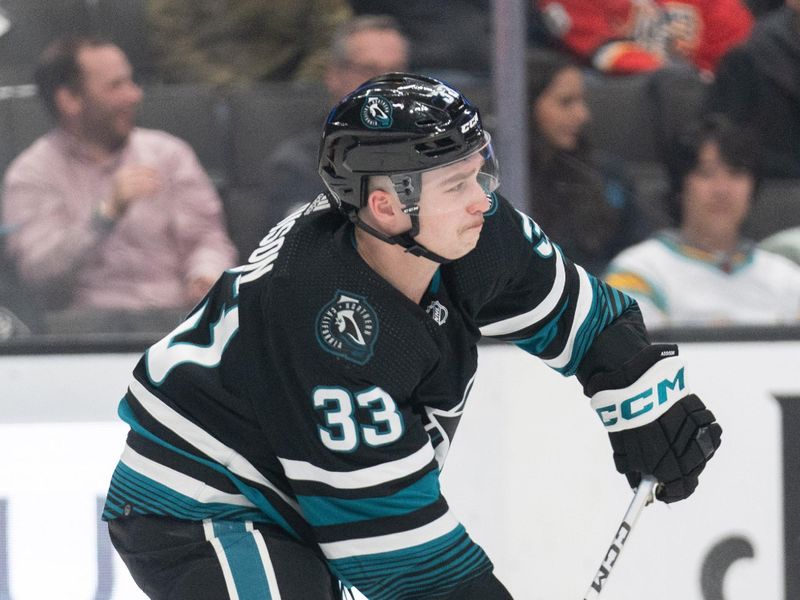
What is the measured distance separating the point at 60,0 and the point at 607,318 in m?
1.54

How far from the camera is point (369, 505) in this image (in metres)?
1.54

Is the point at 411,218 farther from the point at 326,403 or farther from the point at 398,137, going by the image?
the point at 326,403

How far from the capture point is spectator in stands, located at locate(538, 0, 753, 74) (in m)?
2.81

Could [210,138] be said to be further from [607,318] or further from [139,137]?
[607,318]

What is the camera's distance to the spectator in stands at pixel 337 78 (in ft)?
8.88

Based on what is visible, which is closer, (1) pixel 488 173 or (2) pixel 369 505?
(2) pixel 369 505

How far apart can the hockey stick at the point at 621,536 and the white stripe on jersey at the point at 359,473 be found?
16.2 inches

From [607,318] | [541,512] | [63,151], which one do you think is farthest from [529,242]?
[63,151]

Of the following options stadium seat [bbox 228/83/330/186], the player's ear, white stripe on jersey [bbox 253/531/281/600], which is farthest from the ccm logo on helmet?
stadium seat [bbox 228/83/330/186]

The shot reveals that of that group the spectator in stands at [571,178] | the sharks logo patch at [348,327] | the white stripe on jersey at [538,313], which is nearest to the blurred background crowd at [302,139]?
the spectator in stands at [571,178]

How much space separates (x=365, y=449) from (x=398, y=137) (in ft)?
1.24

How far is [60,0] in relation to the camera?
279 cm

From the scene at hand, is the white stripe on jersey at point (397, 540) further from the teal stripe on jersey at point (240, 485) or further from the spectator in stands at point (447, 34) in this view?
the spectator in stands at point (447, 34)

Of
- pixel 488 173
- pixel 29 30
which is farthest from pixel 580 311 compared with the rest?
pixel 29 30
